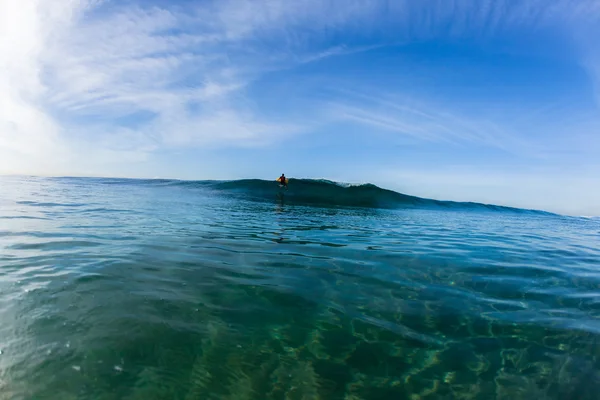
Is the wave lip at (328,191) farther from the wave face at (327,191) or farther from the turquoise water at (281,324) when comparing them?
the turquoise water at (281,324)

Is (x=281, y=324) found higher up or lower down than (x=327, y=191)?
lower down

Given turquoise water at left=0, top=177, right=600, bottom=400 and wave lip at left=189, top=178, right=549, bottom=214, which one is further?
wave lip at left=189, top=178, right=549, bottom=214

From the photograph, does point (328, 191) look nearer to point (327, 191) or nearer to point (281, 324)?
point (327, 191)

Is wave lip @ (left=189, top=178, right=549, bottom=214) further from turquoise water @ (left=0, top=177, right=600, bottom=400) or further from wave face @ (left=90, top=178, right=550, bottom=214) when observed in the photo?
turquoise water @ (left=0, top=177, right=600, bottom=400)

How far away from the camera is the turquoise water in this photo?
2779 millimetres

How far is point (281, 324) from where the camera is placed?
146 inches

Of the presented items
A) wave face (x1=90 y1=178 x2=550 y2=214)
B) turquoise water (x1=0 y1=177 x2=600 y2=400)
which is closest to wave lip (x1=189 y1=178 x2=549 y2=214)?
wave face (x1=90 y1=178 x2=550 y2=214)

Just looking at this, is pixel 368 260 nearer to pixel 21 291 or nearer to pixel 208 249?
pixel 208 249

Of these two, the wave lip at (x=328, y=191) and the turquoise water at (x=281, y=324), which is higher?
the wave lip at (x=328, y=191)

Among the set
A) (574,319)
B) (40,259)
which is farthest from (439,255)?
(40,259)

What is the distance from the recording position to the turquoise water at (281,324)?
2.78 meters


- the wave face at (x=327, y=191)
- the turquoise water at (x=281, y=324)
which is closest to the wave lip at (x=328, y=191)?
the wave face at (x=327, y=191)

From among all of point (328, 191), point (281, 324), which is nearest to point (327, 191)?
point (328, 191)

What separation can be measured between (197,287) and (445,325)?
3251 mm
